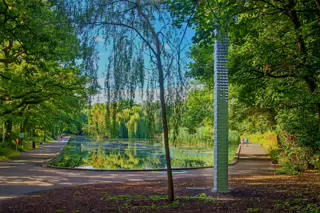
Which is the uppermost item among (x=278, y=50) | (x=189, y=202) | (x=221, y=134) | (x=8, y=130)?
(x=278, y=50)

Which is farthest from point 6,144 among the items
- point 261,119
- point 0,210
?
point 0,210

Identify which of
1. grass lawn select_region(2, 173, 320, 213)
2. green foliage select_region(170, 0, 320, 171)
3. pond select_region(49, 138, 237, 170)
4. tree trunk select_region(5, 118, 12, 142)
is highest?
green foliage select_region(170, 0, 320, 171)

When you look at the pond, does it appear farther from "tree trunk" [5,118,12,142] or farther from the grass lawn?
"tree trunk" [5,118,12,142]

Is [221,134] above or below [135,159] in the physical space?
above

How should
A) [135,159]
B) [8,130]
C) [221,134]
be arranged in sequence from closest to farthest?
[221,134]
[135,159]
[8,130]

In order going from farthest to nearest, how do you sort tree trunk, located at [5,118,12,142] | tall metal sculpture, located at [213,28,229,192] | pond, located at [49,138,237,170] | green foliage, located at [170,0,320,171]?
1. tree trunk, located at [5,118,12,142]
2. pond, located at [49,138,237,170]
3. tall metal sculpture, located at [213,28,229,192]
4. green foliage, located at [170,0,320,171]

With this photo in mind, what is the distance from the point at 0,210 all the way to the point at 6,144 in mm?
23383

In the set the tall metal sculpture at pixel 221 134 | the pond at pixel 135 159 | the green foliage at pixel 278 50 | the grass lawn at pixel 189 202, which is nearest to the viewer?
the grass lawn at pixel 189 202

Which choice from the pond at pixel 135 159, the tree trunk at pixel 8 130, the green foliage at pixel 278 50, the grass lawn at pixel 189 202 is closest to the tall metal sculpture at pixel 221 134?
the grass lawn at pixel 189 202

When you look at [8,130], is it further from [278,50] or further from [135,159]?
[278,50]

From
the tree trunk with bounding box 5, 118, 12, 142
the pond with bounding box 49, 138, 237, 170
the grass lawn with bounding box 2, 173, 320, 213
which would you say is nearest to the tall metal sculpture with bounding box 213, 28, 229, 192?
the grass lawn with bounding box 2, 173, 320, 213

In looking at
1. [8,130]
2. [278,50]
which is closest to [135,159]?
[8,130]

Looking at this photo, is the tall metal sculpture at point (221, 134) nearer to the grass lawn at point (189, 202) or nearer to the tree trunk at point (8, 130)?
the grass lawn at point (189, 202)

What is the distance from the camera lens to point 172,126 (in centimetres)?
755
